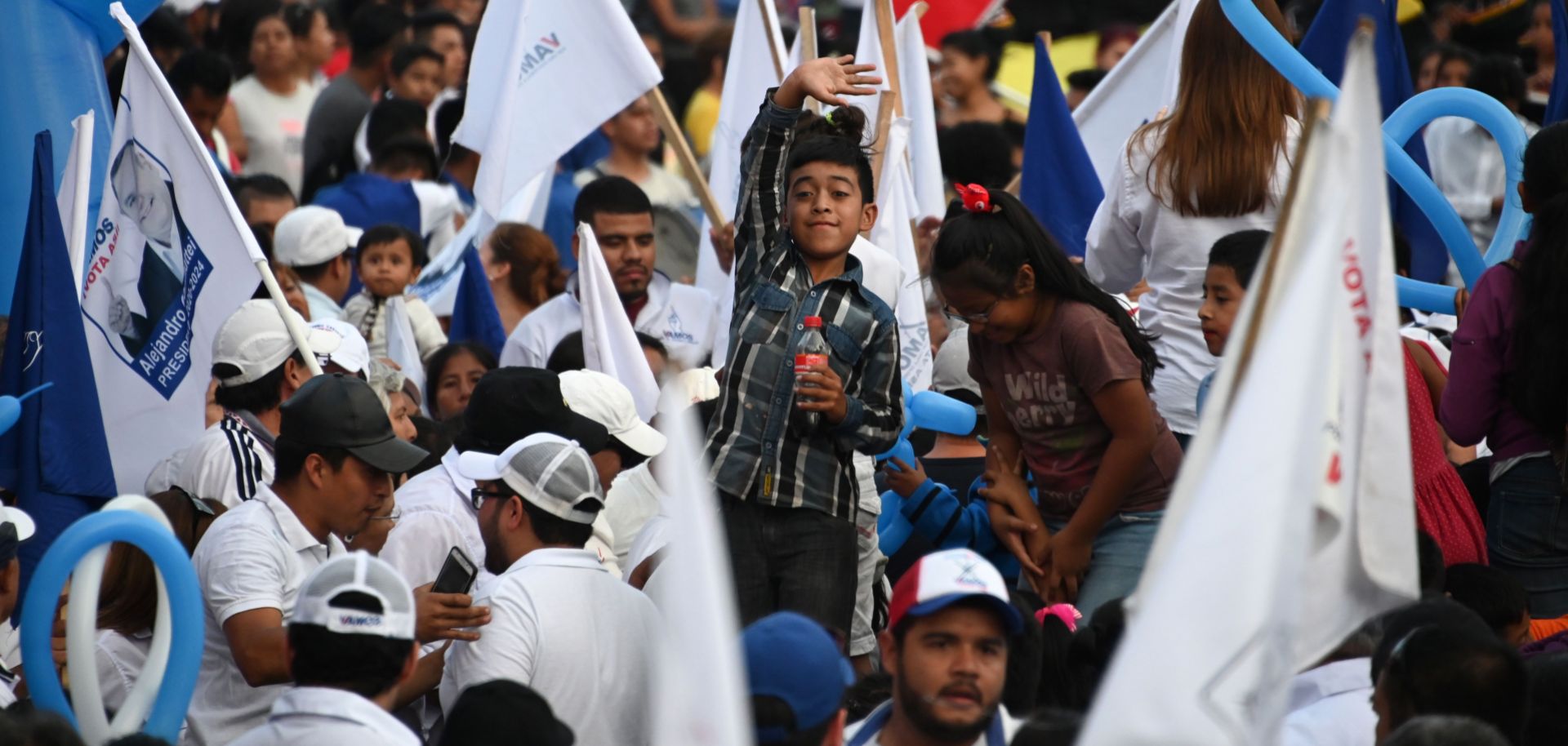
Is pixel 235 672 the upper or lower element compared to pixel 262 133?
lower

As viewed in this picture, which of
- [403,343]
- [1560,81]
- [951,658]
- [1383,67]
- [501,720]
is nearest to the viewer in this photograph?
[501,720]

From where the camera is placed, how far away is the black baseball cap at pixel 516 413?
5.93 meters

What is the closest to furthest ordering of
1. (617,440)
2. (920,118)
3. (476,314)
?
(617,440), (476,314), (920,118)

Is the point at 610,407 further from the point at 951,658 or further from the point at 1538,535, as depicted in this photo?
the point at 1538,535

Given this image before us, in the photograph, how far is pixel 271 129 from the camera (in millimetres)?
12281

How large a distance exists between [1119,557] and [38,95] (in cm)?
465

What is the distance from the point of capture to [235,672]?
210 inches

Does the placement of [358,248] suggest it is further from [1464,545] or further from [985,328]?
[1464,545]

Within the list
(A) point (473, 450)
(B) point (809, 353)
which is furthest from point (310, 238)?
(B) point (809, 353)

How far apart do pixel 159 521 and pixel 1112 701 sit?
2.27 m

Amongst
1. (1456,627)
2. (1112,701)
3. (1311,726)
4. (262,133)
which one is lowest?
(1311,726)

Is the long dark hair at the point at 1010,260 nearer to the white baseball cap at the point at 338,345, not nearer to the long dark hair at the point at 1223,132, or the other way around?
the long dark hair at the point at 1223,132

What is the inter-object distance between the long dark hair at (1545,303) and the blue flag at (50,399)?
401 centimetres

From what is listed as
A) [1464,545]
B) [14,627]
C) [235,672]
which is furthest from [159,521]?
[1464,545]
